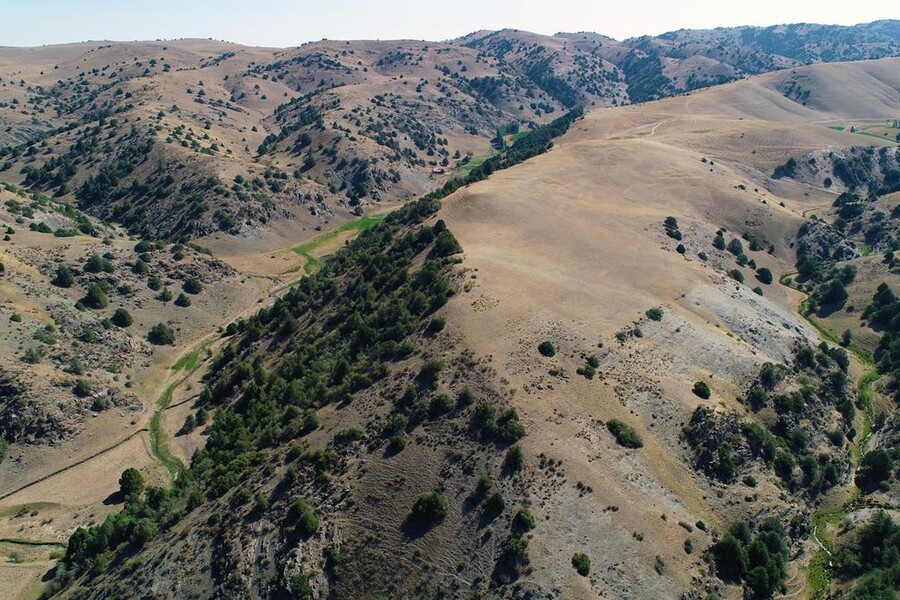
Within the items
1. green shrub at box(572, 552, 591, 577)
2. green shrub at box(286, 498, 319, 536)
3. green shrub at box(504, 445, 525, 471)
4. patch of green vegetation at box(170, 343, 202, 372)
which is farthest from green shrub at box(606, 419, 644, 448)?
patch of green vegetation at box(170, 343, 202, 372)

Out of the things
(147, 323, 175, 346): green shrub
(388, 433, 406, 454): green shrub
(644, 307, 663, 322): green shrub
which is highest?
(644, 307, 663, 322): green shrub

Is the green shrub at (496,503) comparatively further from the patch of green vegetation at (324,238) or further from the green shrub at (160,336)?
the patch of green vegetation at (324,238)

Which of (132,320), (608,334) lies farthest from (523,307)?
(132,320)

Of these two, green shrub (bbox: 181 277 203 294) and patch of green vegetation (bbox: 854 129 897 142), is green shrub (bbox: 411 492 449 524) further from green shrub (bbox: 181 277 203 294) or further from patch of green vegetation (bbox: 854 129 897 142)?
patch of green vegetation (bbox: 854 129 897 142)

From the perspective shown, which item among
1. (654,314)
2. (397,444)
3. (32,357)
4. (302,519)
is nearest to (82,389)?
(32,357)

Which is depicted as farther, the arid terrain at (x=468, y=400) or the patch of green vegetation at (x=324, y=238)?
the patch of green vegetation at (x=324, y=238)

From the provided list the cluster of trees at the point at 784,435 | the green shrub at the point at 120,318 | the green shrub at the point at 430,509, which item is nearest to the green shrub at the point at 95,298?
the green shrub at the point at 120,318
